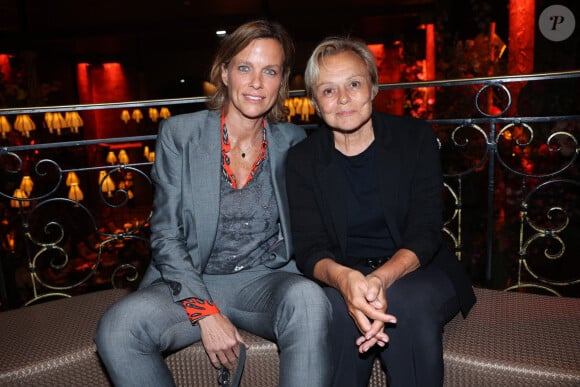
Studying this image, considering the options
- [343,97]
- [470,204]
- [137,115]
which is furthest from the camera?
[137,115]

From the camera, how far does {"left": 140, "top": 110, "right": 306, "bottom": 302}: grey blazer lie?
1.89m

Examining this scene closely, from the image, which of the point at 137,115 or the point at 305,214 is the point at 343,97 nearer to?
the point at 305,214

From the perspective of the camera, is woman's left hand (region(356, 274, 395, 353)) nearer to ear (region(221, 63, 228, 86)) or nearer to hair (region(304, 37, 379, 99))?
hair (region(304, 37, 379, 99))

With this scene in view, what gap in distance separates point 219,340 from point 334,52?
1.21 meters

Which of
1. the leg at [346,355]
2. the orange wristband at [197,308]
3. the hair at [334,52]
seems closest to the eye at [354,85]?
the hair at [334,52]

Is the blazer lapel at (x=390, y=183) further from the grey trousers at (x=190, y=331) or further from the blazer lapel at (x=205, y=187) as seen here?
the blazer lapel at (x=205, y=187)

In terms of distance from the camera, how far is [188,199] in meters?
1.93

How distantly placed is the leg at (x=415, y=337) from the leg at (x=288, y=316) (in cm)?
23

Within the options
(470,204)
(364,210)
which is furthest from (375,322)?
(470,204)

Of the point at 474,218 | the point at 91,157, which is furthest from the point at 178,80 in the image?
the point at 474,218

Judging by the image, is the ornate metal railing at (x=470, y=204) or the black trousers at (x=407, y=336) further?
the ornate metal railing at (x=470, y=204)

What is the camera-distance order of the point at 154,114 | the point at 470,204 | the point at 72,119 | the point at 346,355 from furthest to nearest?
the point at 154,114, the point at 72,119, the point at 470,204, the point at 346,355

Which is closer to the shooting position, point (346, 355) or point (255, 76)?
point (346, 355)

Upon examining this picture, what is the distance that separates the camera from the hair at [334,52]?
1.91 m
